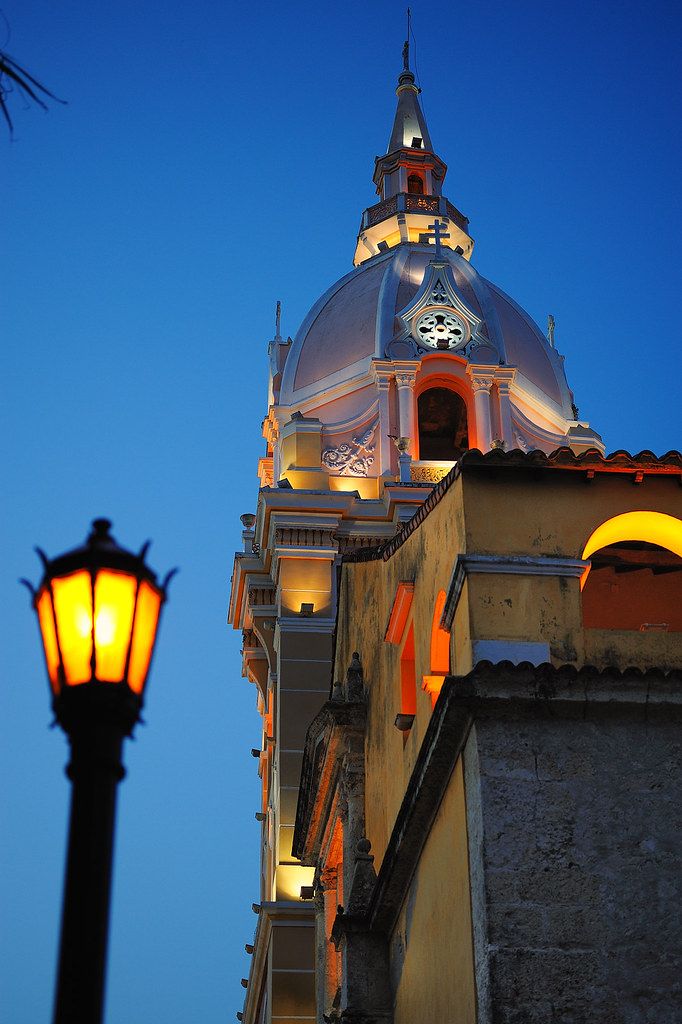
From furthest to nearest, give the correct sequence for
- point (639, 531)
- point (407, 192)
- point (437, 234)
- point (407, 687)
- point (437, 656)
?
point (407, 192) → point (437, 234) → point (407, 687) → point (437, 656) → point (639, 531)

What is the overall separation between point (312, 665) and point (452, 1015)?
1965 cm

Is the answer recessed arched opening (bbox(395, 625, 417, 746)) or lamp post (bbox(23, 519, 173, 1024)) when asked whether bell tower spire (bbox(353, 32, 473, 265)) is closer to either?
recessed arched opening (bbox(395, 625, 417, 746))

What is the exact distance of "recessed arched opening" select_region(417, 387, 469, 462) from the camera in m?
40.8

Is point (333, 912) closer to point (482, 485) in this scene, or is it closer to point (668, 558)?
point (668, 558)

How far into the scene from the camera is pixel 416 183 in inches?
2000

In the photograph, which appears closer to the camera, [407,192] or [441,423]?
[441,423]

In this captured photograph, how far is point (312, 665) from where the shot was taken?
34.8 m

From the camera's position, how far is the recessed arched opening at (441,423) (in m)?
40.8

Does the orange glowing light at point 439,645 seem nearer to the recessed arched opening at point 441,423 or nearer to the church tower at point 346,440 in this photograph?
the church tower at point 346,440

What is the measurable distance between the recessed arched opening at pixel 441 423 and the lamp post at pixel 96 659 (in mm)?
33504

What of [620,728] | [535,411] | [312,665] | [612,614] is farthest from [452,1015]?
[535,411]

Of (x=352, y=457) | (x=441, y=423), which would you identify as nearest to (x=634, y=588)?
(x=352, y=457)

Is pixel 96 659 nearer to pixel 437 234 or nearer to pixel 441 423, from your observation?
pixel 441 423

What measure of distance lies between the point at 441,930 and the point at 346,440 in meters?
23.8
